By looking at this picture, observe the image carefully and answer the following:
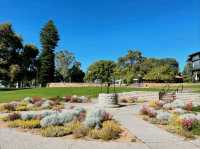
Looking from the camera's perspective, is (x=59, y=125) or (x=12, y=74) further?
(x=12, y=74)

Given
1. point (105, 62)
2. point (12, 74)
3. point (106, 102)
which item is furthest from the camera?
point (105, 62)

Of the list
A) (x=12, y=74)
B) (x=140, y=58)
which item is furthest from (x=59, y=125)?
(x=140, y=58)

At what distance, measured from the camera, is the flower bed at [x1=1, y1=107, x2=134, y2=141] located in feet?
25.0

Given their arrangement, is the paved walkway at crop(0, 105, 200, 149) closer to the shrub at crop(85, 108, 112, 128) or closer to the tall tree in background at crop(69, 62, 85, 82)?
the shrub at crop(85, 108, 112, 128)

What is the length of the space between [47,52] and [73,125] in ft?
195

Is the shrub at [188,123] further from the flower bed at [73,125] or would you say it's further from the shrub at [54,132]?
the shrub at [54,132]

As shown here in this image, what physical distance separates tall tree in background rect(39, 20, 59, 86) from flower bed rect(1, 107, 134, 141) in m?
53.8

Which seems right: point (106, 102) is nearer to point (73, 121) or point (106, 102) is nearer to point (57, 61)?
point (73, 121)

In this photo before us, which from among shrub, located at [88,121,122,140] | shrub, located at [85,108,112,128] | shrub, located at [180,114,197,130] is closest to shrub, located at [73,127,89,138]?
shrub, located at [88,121,122,140]

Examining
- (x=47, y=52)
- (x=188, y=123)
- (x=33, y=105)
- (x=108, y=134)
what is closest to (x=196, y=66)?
(x=47, y=52)

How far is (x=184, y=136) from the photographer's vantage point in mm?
7660

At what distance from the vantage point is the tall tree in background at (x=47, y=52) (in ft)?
209

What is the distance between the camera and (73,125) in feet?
28.3

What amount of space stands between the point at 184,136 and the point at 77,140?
3.03 metres
